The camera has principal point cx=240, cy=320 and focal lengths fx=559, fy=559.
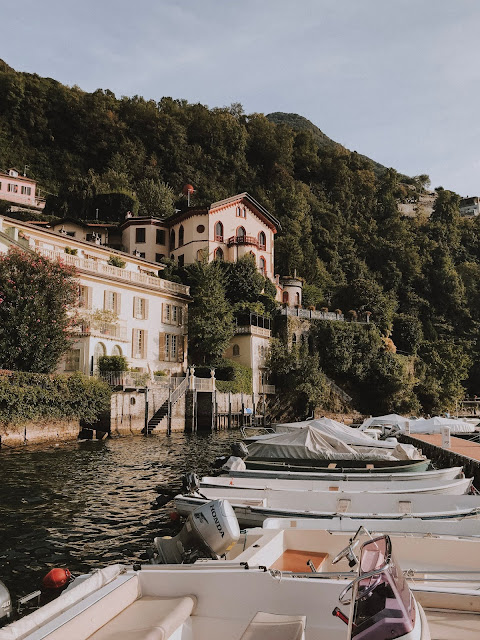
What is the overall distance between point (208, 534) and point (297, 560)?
51.8 inches

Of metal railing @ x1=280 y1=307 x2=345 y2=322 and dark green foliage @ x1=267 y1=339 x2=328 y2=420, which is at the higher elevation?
metal railing @ x1=280 y1=307 x2=345 y2=322

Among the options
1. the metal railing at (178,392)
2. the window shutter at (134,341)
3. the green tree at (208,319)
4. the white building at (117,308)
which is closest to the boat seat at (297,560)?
the white building at (117,308)

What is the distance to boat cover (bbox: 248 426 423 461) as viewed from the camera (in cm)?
1809

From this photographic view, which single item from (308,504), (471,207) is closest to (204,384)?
(308,504)

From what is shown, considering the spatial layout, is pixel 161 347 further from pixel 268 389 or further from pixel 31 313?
pixel 31 313

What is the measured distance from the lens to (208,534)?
7754 millimetres

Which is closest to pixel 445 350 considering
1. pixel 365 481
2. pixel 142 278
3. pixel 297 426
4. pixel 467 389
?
pixel 467 389

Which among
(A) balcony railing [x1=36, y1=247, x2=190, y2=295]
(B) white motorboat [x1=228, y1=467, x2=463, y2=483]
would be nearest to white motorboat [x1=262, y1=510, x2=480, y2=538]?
(B) white motorboat [x1=228, y1=467, x2=463, y2=483]

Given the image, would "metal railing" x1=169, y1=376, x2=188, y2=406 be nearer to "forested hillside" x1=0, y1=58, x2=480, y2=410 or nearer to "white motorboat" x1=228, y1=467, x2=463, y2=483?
"white motorboat" x1=228, y1=467, x2=463, y2=483

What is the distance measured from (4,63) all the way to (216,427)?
8319 centimetres

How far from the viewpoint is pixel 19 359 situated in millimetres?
31438

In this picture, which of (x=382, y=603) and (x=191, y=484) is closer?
(x=382, y=603)

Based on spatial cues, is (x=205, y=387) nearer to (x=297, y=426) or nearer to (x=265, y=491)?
(x=297, y=426)

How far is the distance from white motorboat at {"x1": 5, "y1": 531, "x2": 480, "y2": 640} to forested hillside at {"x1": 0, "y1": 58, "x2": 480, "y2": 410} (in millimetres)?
60852
